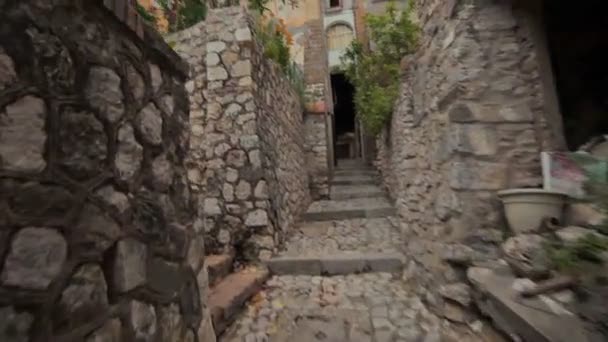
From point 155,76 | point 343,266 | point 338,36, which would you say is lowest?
point 343,266

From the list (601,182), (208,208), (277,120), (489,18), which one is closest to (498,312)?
(601,182)

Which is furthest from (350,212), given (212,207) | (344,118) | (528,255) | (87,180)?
(344,118)

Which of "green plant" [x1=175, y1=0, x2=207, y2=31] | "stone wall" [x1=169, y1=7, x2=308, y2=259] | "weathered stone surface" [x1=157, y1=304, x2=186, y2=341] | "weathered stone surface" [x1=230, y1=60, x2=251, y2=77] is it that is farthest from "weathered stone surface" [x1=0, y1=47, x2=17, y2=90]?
"green plant" [x1=175, y1=0, x2=207, y2=31]

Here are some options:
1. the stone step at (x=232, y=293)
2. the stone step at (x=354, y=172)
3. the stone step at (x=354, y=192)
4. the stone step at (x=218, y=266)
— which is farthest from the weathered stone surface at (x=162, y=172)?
the stone step at (x=354, y=172)

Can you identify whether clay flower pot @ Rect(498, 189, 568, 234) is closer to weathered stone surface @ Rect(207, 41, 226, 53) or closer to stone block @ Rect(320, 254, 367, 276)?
stone block @ Rect(320, 254, 367, 276)

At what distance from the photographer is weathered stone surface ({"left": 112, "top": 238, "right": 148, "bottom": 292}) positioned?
0.88 m

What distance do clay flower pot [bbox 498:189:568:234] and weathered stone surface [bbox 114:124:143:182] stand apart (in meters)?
1.71

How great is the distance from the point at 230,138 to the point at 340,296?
1694 mm

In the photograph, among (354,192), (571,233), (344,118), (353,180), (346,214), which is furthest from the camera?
(344,118)

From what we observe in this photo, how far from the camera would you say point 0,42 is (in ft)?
1.99

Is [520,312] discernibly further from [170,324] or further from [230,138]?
[230,138]

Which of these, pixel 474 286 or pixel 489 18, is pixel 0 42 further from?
pixel 489 18

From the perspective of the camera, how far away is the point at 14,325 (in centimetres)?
60

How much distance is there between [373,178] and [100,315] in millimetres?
6418
